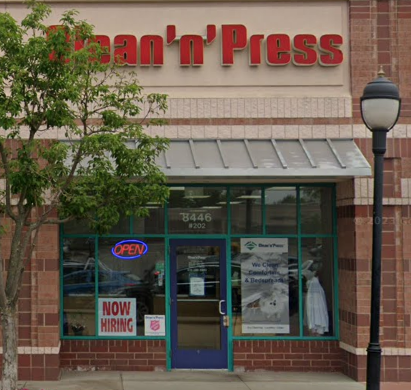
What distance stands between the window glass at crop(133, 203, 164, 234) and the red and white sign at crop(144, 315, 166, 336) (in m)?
1.56

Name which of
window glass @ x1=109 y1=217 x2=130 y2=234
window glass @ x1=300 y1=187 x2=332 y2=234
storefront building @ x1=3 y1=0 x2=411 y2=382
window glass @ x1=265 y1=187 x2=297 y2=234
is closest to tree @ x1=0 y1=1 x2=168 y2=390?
storefront building @ x1=3 y1=0 x2=411 y2=382

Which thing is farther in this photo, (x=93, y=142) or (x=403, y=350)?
(x=403, y=350)

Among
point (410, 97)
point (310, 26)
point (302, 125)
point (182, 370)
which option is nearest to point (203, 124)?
point (302, 125)

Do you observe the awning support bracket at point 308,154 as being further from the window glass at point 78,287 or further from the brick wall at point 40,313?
the brick wall at point 40,313

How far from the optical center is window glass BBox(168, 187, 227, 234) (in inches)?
519

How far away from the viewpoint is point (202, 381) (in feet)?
40.4

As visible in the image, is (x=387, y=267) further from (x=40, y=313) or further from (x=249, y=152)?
(x=40, y=313)

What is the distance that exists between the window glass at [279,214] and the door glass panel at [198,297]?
1104mm

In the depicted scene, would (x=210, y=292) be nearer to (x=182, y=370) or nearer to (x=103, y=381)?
(x=182, y=370)

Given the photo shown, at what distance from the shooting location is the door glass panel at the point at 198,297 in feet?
43.1

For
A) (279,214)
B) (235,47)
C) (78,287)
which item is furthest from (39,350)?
(235,47)

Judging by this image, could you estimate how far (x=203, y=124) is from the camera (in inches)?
500

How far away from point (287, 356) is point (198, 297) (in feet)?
6.34

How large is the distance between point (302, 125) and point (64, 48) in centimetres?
484
